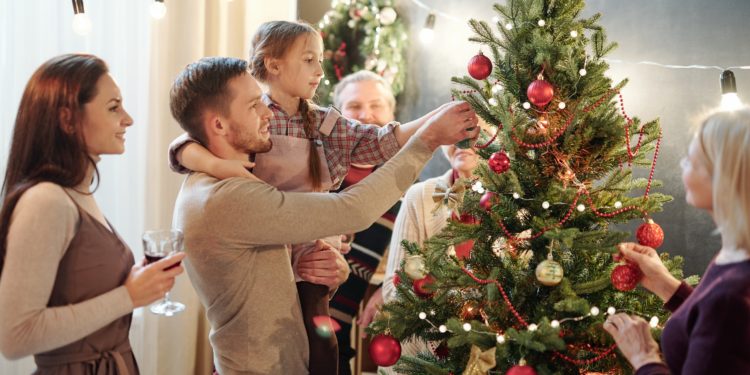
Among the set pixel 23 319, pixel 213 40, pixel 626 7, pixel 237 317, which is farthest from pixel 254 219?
pixel 213 40

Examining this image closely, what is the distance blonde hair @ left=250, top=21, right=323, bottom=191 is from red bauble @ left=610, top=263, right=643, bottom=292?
0.98 meters

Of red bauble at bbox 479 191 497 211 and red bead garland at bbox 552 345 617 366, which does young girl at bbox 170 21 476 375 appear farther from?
red bead garland at bbox 552 345 617 366

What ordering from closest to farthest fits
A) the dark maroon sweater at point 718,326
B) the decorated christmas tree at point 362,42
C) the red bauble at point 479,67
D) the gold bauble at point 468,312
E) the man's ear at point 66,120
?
the dark maroon sweater at point 718,326, the man's ear at point 66,120, the red bauble at point 479,67, the gold bauble at point 468,312, the decorated christmas tree at point 362,42

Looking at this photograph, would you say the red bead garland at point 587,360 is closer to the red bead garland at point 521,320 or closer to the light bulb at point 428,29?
the red bead garland at point 521,320

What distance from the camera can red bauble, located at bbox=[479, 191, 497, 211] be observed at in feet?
6.68

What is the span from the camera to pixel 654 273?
1915 millimetres

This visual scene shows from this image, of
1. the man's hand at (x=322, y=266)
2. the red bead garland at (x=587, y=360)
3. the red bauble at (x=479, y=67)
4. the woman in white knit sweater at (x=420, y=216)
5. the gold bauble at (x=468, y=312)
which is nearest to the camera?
the red bead garland at (x=587, y=360)

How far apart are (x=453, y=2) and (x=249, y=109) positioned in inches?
88.9

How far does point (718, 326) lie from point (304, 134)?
1404 mm

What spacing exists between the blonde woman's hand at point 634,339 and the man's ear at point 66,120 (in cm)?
134

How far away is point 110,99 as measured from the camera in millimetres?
1903

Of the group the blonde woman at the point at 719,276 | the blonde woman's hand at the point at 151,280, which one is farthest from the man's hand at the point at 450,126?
the blonde woman's hand at the point at 151,280

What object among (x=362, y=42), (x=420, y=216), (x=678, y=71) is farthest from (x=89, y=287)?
(x=362, y=42)

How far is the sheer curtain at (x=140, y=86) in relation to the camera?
3.26 m
